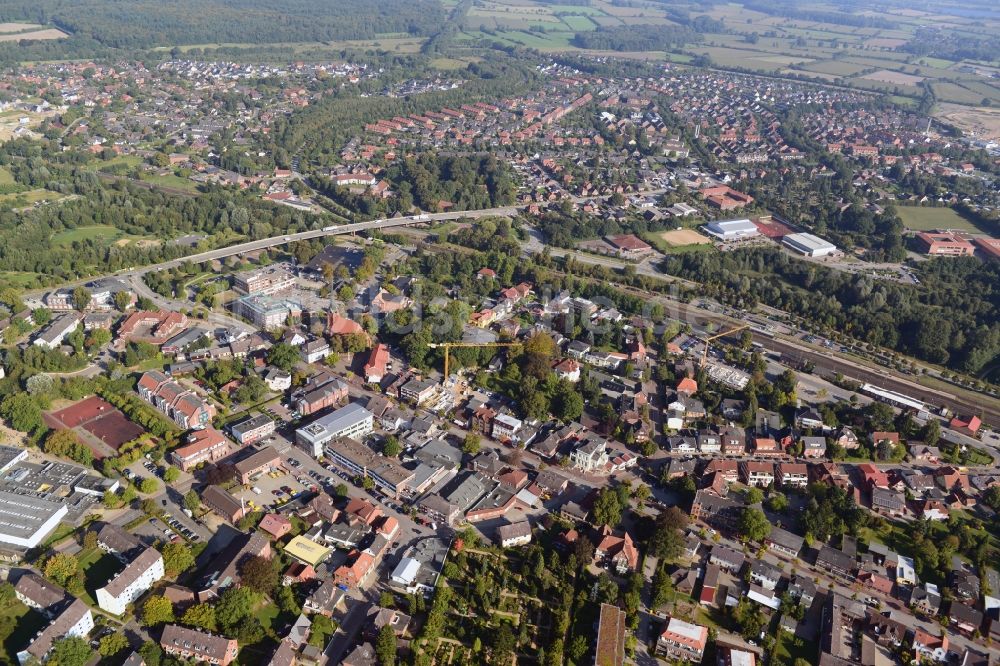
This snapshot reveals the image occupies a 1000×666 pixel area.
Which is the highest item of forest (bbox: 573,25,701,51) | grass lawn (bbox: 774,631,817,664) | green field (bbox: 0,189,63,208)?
forest (bbox: 573,25,701,51)

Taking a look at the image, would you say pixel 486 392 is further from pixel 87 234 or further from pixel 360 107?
pixel 360 107

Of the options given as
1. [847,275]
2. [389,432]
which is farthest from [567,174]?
[389,432]

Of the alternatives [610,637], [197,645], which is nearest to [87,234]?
[197,645]

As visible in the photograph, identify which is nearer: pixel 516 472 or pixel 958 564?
pixel 958 564

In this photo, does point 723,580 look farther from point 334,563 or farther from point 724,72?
point 724,72

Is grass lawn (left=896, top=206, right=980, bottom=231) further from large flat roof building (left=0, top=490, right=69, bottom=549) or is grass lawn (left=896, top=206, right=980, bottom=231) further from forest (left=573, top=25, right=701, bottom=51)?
forest (left=573, top=25, right=701, bottom=51)

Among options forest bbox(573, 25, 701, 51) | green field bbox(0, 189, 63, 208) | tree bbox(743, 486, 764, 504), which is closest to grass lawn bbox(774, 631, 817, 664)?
tree bbox(743, 486, 764, 504)
